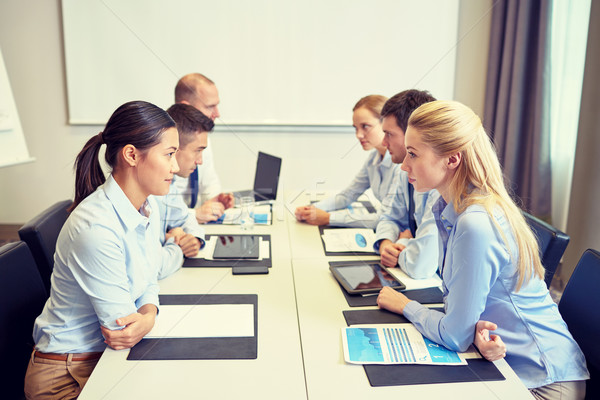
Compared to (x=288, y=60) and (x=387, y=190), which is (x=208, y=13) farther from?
(x=387, y=190)

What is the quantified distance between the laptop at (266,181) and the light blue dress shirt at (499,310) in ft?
4.97

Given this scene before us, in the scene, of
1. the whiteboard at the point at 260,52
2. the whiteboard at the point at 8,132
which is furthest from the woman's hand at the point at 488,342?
the whiteboard at the point at 8,132

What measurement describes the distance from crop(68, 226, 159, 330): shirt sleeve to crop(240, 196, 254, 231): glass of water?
105 cm

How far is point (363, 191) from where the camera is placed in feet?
8.96

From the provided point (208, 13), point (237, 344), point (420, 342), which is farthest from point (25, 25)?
point (420, 342)

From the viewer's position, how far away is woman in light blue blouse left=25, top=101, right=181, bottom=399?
3.94 ft

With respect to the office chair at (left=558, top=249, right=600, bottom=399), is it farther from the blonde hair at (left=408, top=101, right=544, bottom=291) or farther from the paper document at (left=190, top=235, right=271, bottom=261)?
the paper document at (left=190, top=235, right=271, bottom=261)

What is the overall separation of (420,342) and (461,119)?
1.93 feet

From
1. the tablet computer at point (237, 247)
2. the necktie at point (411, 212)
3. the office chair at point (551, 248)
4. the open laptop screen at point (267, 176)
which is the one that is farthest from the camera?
the open laptop screen at point (267, 176)

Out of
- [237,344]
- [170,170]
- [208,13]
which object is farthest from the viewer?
[208,13]

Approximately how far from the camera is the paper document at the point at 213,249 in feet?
6.11

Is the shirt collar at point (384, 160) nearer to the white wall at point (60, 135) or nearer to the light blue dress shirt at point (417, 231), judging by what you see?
the light blue dress shirt at point (417, 231)

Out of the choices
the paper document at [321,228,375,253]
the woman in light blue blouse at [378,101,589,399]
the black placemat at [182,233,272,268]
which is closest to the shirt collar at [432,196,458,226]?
the woman in light blue blouse at [378,101,589,399]

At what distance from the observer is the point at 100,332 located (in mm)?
1280
